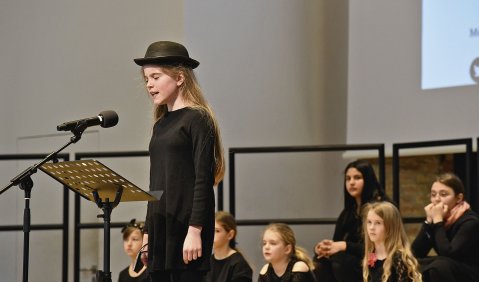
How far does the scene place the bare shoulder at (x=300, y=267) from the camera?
460 cm

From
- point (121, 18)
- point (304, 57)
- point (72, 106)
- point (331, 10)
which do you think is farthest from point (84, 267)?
point (331, 10)

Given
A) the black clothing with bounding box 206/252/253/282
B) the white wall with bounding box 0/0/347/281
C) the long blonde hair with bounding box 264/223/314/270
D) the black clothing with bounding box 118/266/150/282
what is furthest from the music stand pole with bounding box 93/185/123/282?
the white wall with bounding box 0/0/347/281

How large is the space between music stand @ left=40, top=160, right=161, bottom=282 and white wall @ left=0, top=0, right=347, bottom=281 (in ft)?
11.1

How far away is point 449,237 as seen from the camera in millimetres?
4773

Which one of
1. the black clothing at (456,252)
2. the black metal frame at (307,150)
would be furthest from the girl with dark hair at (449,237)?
the black metal frame at (307,150)

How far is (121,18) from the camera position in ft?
21.6

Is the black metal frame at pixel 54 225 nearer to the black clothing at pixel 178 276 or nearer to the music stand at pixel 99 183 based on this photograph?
the music stand at pixel 99 183

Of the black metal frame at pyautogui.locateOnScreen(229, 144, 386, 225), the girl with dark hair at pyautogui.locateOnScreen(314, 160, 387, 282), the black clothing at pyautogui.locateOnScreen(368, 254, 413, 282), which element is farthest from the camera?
the black metal frame at pyautogui.locateOnScreen(229, 144, 386, 225)

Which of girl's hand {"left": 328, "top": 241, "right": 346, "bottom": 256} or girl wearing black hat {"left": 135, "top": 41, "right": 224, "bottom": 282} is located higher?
girl wearing black hat {"left": 135, "top": 41, "right": 224, "bottom": 282}

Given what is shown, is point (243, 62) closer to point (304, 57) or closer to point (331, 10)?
point (304, 57)

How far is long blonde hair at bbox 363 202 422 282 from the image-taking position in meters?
4.22

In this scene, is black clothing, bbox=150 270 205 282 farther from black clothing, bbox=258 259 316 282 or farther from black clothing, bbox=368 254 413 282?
black clothing, bbox=258 259 316 282

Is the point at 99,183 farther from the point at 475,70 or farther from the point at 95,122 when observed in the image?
the point at 475,70

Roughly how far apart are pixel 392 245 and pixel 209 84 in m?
2.42
